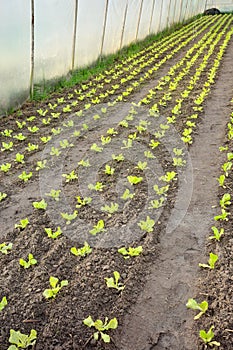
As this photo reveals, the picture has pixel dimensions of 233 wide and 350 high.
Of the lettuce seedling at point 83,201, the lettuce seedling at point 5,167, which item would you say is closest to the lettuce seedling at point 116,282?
Result: the lettuce seedling at point 83,201

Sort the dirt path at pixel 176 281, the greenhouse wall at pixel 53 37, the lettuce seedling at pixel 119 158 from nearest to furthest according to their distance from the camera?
1. the dirt path at pixel 176 281
2. the lettuce seedling at pixel 119 158
3. the greenhouse wall at pixel 53 37

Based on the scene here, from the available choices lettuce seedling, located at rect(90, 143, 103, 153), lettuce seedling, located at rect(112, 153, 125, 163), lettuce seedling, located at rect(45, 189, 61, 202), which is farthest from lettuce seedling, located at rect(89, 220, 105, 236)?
lettuce seedling, located at rect(90, 143, 103, 153)

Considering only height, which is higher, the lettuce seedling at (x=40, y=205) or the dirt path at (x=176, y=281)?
the dirt path at (x=176, y=281)

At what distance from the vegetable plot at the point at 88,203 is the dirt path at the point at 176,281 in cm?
10

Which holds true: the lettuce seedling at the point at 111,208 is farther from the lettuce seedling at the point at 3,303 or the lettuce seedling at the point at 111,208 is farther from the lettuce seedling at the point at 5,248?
the lettuce seedling at the point at 3,303

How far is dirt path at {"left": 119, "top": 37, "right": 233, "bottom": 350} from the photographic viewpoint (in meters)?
2.79

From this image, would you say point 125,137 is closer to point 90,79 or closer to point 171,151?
point 171,151

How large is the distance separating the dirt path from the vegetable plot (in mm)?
96

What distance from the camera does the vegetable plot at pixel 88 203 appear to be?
9.61 feet

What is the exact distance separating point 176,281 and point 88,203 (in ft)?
4.81

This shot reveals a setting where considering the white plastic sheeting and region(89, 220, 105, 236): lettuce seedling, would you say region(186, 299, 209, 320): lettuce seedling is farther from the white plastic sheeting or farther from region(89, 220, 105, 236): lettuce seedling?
the white plastic sheeting

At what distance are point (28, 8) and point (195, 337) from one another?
22.9 feet

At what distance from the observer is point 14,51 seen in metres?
7.55

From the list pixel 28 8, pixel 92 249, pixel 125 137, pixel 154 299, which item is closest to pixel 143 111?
pixel 125 137
